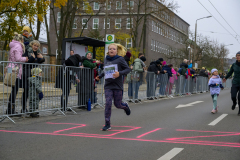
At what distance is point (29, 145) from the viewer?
595 cm

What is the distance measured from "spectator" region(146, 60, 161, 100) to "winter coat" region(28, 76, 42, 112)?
7.67 m

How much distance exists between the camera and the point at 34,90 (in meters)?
9.33

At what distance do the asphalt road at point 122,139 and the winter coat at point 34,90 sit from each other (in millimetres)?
434

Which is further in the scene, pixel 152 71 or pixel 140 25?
pixel 140 25

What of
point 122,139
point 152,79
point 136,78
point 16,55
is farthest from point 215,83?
point 16,55

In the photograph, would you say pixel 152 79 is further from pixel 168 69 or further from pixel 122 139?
pixel 122 139

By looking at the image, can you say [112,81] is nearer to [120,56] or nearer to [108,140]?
[120,56]

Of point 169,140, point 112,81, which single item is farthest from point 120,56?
point 169,140

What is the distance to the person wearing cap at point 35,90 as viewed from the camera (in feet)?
30.5

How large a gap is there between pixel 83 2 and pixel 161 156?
26.0 metres

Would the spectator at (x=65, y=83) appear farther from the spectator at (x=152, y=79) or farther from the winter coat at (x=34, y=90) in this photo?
the spectator at (x=152, y=79)

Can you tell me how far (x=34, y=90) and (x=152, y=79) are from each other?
28.0 feet

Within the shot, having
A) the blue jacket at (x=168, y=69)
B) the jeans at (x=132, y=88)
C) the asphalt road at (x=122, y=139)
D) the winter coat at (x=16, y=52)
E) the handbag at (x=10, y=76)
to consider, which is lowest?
the asphalt road at (x=122, y=139)

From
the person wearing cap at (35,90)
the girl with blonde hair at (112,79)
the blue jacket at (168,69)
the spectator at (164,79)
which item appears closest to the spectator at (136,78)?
the spectator at (164,79)
